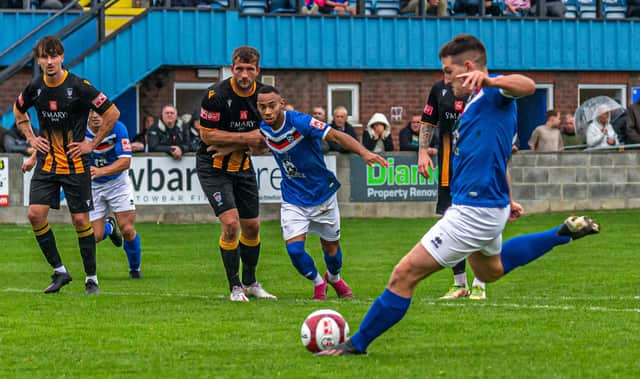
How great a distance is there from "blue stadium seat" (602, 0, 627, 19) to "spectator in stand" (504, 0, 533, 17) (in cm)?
197

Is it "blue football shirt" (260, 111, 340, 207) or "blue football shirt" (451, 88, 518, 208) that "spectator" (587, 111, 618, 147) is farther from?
"blue football shirt" (451, 88, 518, 208)

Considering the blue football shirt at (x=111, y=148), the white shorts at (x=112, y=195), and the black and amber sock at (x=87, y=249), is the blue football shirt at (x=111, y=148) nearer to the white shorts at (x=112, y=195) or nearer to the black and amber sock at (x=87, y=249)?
the white shorts at (x=112, y=195)

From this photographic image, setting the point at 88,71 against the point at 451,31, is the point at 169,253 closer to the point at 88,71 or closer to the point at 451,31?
the point at 88,71

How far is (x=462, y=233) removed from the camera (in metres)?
8.83

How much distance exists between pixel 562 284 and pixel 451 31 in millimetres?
18801

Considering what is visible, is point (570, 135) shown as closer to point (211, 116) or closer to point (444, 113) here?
point (444, 113)

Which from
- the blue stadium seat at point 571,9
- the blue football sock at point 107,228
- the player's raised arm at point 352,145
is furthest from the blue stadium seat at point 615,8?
the player's raised arm at point 352,145

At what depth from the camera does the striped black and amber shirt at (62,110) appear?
13.4 meters

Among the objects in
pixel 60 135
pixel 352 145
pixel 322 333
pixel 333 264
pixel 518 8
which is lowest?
pixel 322 333

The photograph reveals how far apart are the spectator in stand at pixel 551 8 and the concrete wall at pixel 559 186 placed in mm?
7279

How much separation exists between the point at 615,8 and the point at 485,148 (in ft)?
87.2

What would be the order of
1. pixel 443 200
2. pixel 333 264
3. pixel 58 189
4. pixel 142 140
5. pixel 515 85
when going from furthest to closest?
pixel 142 140, pixel 58 189, pixel 443 200, pixel 333 264, pixel 515 85

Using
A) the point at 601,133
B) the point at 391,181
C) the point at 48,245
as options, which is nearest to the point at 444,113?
the point at 48,245

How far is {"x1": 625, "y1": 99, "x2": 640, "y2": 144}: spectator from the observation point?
28.4m
